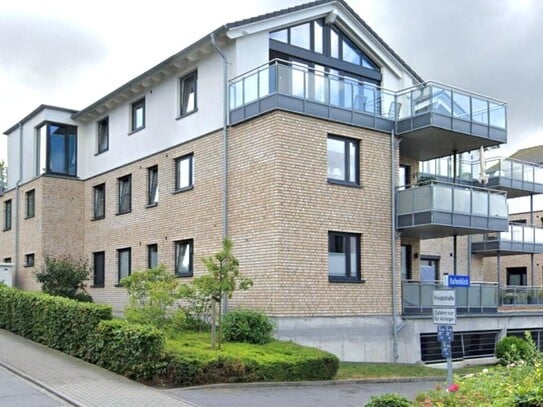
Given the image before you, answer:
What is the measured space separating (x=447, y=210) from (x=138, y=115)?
11.6 meters

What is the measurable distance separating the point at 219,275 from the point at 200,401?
3.74 m

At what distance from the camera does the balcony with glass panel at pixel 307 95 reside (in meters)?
17.5

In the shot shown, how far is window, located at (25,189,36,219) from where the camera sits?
28263mm

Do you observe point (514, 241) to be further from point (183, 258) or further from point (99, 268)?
point (99, 268)

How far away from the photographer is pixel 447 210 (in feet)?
63.6

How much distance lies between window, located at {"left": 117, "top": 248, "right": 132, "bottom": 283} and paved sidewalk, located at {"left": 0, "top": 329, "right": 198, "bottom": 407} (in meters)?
7.77

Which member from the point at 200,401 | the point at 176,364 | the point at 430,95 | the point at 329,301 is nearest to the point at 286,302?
the point at 329,301

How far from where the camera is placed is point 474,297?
850 inches

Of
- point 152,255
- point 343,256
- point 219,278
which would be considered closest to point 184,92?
point 152,255

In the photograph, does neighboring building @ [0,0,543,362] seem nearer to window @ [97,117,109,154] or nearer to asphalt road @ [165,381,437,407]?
window @ [97,117,109,154]

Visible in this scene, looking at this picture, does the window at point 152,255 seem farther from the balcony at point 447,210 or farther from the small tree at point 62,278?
the balcony at point 447,210

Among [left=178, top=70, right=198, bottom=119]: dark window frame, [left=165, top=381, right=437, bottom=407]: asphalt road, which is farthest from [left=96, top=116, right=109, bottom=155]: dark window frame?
[left=165, top=381, right=437, bottom=407]: asphalt road

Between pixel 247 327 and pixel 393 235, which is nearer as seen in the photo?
pixel 247 327

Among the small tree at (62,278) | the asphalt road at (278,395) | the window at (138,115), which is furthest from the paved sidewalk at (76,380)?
the window at (138,115)
